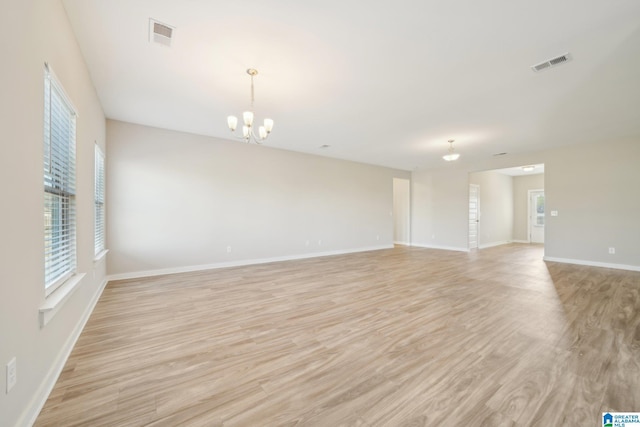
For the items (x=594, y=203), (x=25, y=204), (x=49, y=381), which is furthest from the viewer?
(x=594, y=203)

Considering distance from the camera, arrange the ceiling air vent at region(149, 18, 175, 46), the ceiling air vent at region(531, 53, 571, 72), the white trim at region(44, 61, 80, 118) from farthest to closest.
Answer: the ceiling air vent at region(531, 53, 571, 72)
the ceiling air vent at region(149, 18, 175, 46)
the white trim at region(44, 61, 80, 118)

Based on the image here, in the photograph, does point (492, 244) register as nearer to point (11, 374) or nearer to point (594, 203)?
point (594, 203)

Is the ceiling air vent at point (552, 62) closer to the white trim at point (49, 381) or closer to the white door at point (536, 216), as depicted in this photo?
the white trim at point (49, 381)

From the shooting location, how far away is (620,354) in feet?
6.93

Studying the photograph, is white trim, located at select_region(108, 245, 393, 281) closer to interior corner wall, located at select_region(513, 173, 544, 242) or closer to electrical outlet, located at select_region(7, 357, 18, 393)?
electrical outlet, located at select_region(7, 357, 18, 393)

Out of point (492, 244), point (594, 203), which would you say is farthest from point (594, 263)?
point (492, 244)

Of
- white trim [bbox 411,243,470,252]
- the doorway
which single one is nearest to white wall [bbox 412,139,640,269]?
white trim [bbox 411,243,470,252]

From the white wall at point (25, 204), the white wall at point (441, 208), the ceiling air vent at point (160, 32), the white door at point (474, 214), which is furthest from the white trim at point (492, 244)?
the white wall at point (25, 204)

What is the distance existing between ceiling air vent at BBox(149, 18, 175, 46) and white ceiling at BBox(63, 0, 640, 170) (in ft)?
0.17

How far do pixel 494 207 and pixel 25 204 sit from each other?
11420mm

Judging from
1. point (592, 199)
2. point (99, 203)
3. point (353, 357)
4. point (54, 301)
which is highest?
point (592, 199)

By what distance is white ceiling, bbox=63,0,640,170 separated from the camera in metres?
2.02

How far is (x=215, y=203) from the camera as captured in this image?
5359 millimetres

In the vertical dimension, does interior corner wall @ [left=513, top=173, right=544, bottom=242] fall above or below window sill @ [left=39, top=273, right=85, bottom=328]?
above
